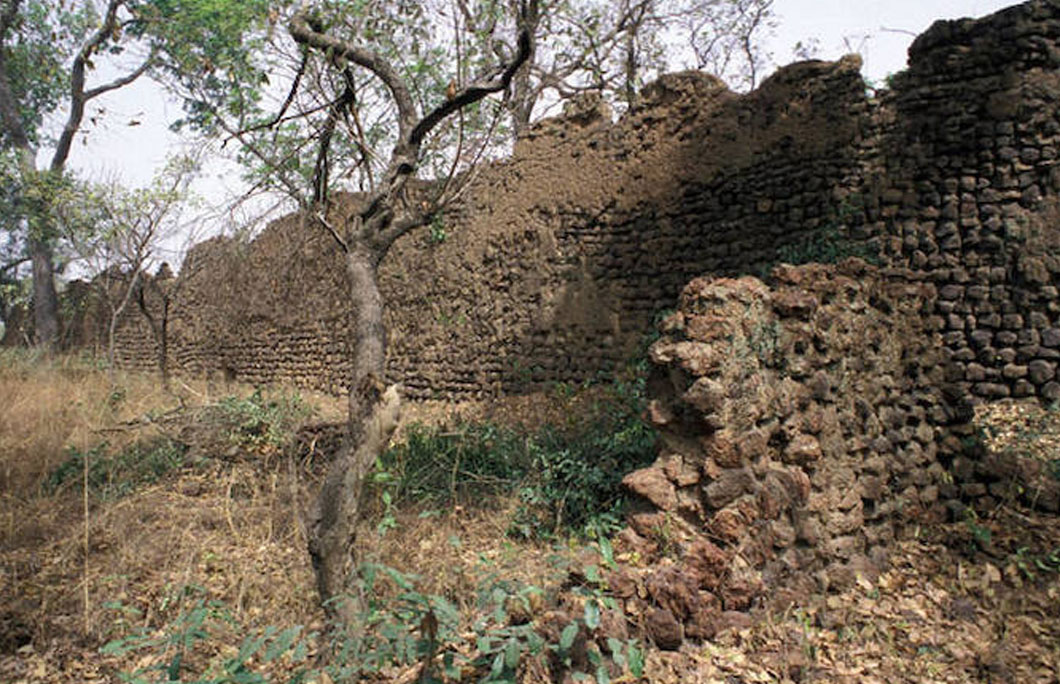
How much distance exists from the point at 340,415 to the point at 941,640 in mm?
7826

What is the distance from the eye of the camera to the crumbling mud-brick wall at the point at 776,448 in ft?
10.3

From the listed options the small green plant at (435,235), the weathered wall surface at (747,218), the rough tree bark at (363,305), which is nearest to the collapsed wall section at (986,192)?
the weathered wall surface at (747,218)

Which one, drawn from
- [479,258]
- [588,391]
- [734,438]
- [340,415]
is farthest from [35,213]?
[734,438]

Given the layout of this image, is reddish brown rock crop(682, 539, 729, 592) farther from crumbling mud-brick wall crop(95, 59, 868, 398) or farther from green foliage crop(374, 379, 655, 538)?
crumbling mud-brick wall crop(95, 59, 868, 398)

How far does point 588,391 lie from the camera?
7.98 meters

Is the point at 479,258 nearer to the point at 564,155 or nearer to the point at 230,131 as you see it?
the point at 564,155

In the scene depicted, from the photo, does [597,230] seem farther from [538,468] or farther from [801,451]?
[801,451]

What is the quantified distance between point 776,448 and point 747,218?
4127mm

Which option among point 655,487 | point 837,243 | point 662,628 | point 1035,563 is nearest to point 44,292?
point 837,243

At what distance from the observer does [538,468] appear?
5.33m

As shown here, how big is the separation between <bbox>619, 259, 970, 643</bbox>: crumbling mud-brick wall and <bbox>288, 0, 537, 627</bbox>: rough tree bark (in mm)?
1302

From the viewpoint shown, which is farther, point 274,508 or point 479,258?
point 479,258

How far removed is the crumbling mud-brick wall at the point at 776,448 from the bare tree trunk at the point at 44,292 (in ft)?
56.4

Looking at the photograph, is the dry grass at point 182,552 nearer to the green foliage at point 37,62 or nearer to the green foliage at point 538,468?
the green foliage at point 538,468
